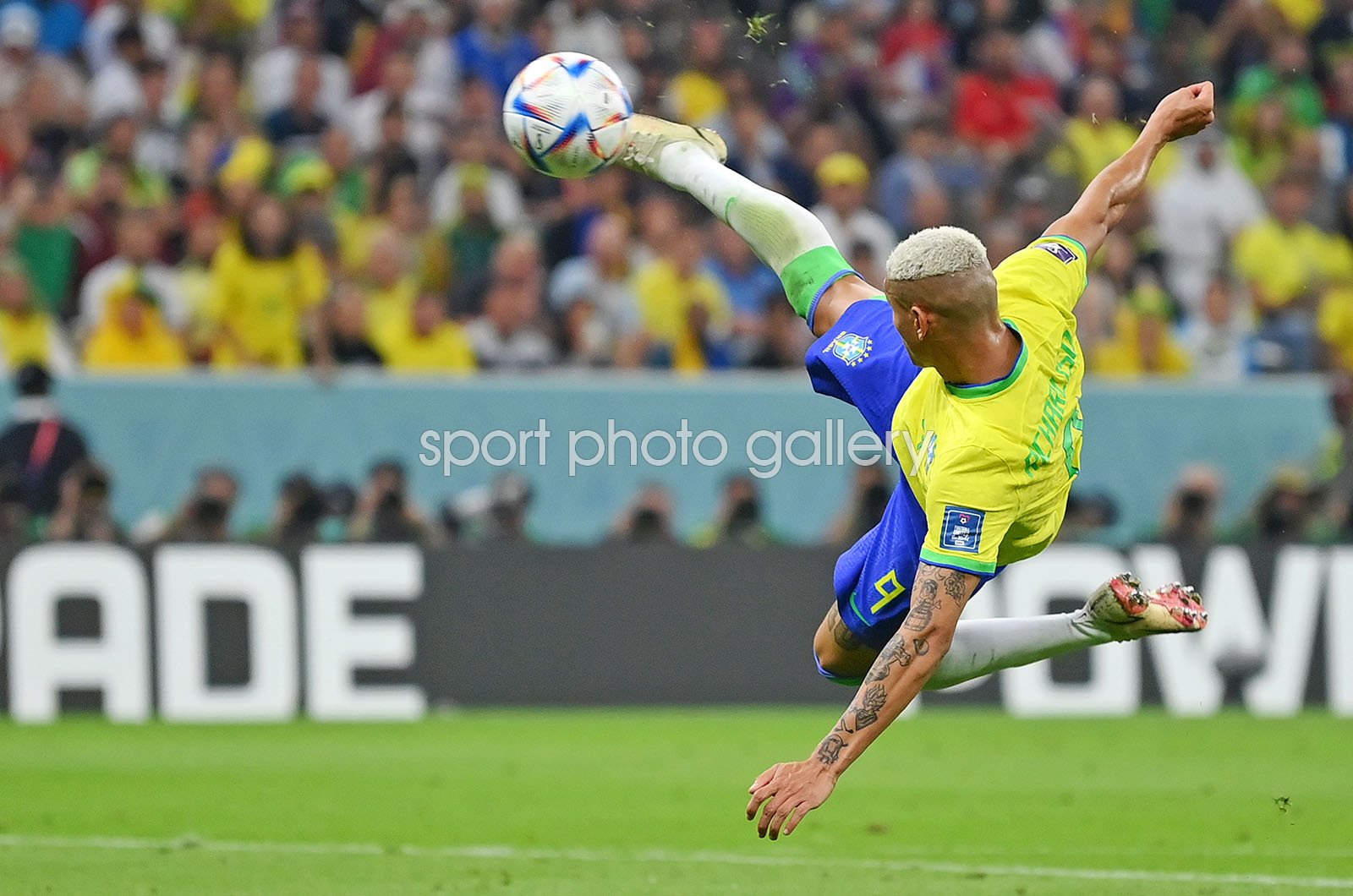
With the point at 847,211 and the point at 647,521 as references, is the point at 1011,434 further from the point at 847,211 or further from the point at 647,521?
the point at 847,211

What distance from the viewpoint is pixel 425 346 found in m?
14.3

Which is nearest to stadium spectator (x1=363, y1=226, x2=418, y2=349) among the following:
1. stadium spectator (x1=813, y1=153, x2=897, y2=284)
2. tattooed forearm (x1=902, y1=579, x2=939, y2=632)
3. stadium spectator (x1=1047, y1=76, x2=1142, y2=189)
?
stadium spectator (x1=813, y1=153, x2=897, y2=284)

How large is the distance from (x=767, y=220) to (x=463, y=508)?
608 centimetres

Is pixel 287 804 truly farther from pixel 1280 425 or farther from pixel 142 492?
pixel 1280 425

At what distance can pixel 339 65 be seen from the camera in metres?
16.3

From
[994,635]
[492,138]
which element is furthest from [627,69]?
[994,635]

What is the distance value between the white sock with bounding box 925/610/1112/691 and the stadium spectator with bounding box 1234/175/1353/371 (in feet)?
26.5

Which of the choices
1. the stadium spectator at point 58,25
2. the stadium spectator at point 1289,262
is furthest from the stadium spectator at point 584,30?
the stadium spectator at point 1289,262

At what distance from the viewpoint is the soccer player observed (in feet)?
21.4

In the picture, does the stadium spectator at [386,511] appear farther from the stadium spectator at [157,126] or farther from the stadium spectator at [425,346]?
the stadium spectator at [157,126]

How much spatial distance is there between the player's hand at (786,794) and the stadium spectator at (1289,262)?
33.6ft

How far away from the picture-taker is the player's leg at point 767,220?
7965 millimetres

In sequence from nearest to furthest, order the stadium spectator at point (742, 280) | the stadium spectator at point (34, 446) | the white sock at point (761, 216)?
the white sock at point (761, 216)
the stadium spectator at point (34, 446)
the stadium spectator at point (742, 280)

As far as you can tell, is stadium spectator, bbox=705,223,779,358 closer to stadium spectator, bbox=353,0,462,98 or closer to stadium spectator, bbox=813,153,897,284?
stadium spectator, bbox=813,153,897,284
